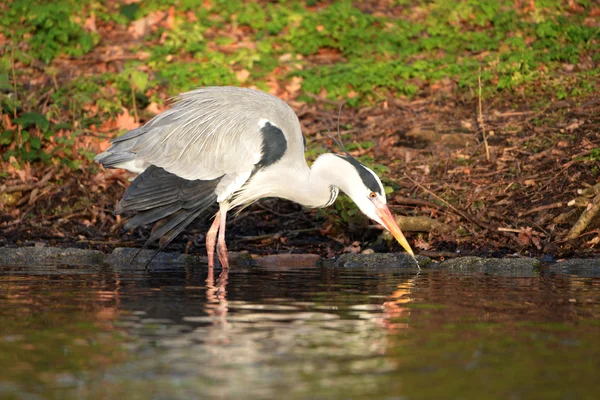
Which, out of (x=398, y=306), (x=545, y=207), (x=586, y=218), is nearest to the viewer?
(x=398, y=306)

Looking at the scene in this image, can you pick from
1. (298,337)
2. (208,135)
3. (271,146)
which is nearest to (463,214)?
(271,146)

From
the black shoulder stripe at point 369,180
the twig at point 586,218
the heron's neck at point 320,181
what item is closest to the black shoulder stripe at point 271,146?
the heron's neck at point 320,181

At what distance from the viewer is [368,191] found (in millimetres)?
8484

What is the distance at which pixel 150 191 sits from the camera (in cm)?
846

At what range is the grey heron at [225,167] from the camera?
8438 millimetres

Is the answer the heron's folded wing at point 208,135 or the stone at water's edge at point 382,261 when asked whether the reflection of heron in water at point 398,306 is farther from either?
the heron's folded wing at point 208,135

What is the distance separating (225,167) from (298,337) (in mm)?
3779

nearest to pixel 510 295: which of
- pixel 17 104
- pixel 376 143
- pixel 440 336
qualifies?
pixel 440 336

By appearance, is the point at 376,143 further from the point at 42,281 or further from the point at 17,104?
the point at 42,281

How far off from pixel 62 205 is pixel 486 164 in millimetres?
4664

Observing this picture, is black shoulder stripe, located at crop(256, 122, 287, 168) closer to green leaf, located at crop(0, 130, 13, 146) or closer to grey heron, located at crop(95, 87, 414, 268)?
grey heron, located at crop(95, 87, 414, 268)

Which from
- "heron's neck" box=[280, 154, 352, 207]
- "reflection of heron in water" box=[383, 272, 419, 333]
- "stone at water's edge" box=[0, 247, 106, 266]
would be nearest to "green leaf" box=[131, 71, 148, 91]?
"stone at water's edge" box=[0, 247, 106, 266]

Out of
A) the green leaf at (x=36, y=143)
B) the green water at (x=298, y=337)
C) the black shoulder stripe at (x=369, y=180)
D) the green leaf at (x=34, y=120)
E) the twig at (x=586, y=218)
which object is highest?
the green leaf at (x=34, y=120)

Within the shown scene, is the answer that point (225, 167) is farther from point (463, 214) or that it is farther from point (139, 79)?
point (139, 79)
